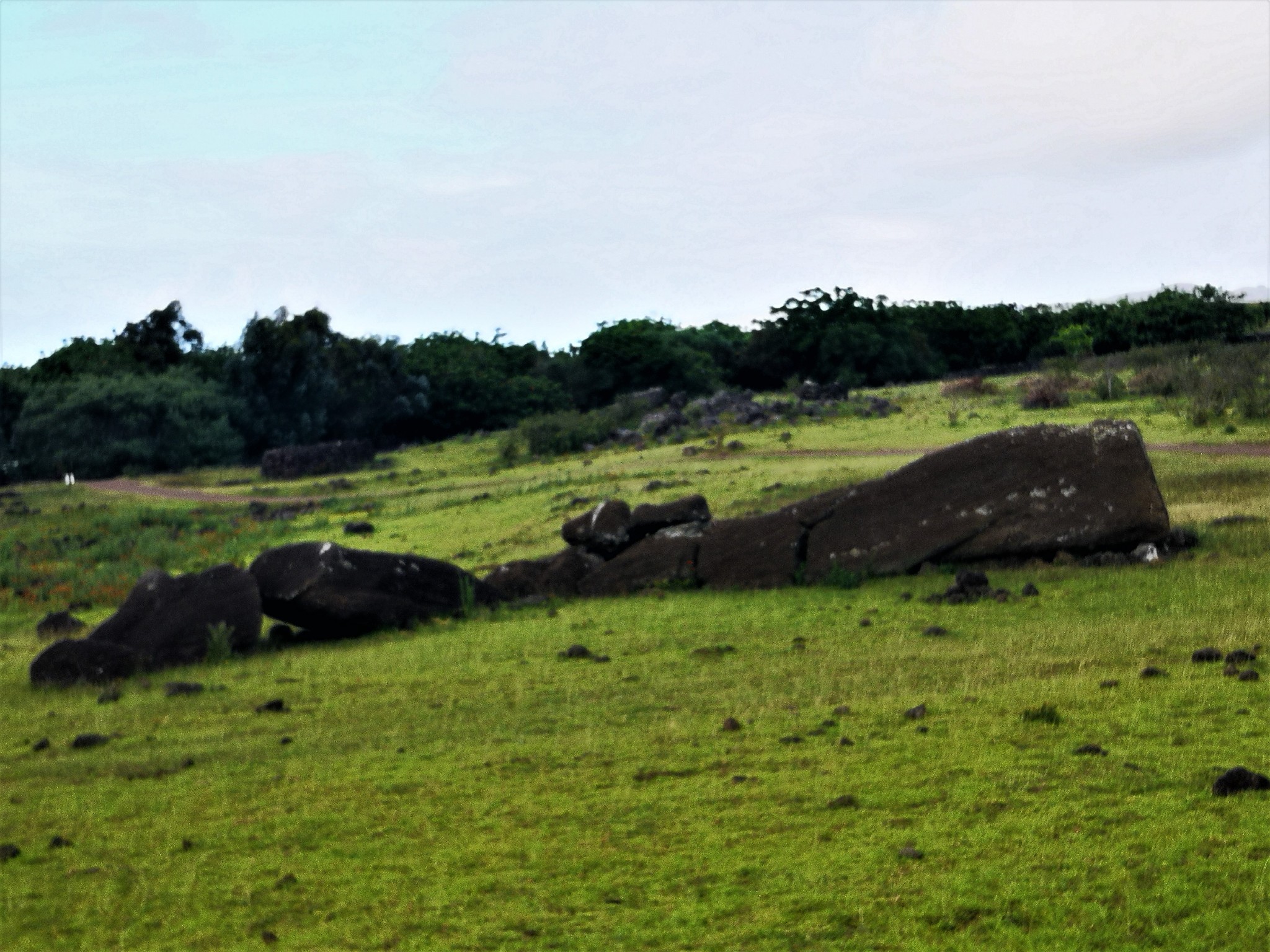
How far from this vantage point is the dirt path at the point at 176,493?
138 feet

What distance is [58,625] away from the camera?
16938 millimetres

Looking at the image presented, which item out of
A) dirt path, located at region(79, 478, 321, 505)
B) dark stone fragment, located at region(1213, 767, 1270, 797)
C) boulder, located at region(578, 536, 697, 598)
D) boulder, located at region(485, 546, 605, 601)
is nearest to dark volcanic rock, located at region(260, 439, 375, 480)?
dirt path, located at region(79, 478, 321, 505)

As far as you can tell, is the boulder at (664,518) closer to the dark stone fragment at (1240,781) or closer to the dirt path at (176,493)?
the dark stone fragment at (1240,781)

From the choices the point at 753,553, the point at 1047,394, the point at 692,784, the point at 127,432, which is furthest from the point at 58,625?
the point at 127,432

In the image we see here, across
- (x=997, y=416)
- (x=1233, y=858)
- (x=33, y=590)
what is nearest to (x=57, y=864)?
(x=1233, y=858)

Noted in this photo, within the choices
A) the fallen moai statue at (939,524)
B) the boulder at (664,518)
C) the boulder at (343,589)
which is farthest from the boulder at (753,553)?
the boulder at (343,589)

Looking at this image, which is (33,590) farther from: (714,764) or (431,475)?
(431,475)

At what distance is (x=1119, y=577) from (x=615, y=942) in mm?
9941

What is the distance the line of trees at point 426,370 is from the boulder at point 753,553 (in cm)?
4571

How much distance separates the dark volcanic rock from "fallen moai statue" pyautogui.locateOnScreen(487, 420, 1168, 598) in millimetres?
36036

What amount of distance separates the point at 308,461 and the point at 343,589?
127ft

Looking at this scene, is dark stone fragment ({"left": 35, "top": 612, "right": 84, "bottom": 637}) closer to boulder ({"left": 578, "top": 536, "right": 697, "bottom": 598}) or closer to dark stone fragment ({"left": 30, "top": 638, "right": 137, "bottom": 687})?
dark stone fragment ({"left": 30, "top": 638, "right": 137, "bottom": 687})

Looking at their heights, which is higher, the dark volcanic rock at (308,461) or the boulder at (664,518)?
the dark volcanic rock at (308,461)

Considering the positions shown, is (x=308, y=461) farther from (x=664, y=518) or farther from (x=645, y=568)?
(x=645, y=568)
